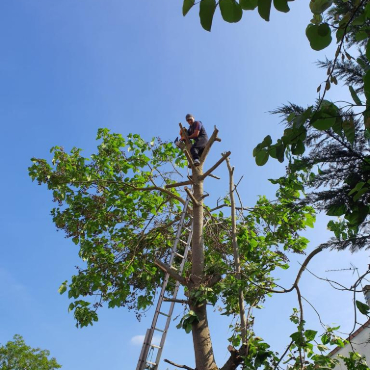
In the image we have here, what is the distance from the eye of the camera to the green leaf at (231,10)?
118 centimetres

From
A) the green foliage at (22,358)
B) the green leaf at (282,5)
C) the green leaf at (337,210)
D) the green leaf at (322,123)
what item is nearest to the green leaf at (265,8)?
the green leaf at (282,5)

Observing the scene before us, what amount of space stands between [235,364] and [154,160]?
170 inches

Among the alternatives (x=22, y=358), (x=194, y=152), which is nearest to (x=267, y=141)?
(x=194, y=152)

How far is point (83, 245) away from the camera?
729cm

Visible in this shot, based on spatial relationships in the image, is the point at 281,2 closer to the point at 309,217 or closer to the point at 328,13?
the point at 328,13

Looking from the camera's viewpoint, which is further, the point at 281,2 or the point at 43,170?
the point at 43,170

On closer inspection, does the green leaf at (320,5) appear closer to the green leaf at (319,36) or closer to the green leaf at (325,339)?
the green leaf at (319,36)

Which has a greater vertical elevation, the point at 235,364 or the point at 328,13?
the point at 328,13

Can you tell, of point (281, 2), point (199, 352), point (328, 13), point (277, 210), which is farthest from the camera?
point (277, 210)

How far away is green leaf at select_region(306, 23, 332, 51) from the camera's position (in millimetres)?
1325

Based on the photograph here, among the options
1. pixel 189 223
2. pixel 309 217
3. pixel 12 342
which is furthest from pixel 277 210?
pixel 12 342

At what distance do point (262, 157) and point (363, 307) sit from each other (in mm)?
849

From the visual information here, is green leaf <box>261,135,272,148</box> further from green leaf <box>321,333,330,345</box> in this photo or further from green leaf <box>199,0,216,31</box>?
green leaf <box>321,333,330,345</box>

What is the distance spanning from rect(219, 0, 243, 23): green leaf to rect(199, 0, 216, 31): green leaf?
1.8 inches
